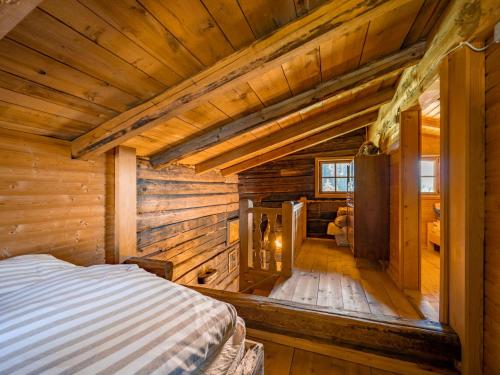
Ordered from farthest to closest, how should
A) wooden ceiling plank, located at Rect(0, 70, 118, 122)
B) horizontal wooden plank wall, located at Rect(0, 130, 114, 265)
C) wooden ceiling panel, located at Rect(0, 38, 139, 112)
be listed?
horizontal wooden plank wall, located at Rect(0, 130, 114, 265), wooden ceiling plank, located at Rect(0, 70, 118, 122), wooden ceiling panel, located at Rect(0, 38, 139, 112)

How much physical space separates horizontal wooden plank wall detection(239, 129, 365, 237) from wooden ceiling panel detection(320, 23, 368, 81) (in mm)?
2938

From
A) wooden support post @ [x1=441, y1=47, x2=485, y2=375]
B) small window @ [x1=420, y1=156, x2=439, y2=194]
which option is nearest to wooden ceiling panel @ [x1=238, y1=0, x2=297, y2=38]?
wooden support post @ [x1=441, y1=47, x2=485, y2=375]

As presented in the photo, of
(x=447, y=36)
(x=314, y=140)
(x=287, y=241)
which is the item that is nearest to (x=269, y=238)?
(x=287, y=241)

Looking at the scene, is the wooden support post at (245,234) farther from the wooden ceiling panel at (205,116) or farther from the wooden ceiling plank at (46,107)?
the wooden ceiling plank at (46,107)

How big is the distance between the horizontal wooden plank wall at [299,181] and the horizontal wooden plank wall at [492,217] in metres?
3.51

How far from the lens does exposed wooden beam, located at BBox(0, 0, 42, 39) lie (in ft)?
2.11

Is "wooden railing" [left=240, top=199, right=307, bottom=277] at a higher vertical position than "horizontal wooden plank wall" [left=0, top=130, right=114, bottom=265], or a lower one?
lower

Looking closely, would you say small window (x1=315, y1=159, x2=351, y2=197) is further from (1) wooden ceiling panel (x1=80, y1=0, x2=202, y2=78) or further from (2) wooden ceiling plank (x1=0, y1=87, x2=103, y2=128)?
(2) wooden ceiling plank (x1=0, y1=87, x2=103, y2=128)

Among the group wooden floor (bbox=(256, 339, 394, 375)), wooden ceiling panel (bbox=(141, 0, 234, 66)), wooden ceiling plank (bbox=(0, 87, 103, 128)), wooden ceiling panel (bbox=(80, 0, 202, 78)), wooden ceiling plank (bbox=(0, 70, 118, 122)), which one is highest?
wooden ceiling panel (bbox=(141, 0, 234, 66))

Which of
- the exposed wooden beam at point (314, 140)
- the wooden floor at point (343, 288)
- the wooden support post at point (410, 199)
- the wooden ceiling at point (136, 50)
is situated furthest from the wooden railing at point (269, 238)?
the wooden ceiling at point (136, 50)

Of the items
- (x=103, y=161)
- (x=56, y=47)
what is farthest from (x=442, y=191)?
(x=103, y=161)

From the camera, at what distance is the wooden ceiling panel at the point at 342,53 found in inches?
56.9

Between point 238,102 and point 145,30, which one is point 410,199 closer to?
Result: point 238,102

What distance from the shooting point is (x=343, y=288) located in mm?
2170
